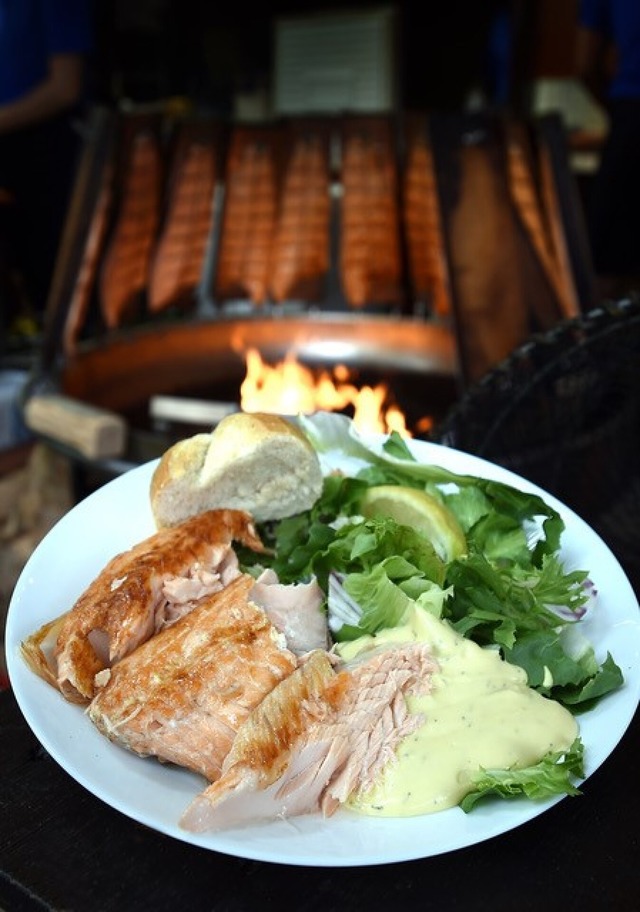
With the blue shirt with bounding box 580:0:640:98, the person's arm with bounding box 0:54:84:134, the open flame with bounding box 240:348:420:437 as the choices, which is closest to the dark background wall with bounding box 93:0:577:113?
the person's arm with bounding box 0:54:84:134

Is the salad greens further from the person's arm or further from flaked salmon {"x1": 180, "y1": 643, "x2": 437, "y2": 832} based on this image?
the person's arm

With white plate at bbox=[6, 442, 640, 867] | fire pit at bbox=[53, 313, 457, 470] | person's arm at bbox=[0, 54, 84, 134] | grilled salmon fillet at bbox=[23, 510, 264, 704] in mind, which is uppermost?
person's arm at bbox=[0, 54, 84, 134]

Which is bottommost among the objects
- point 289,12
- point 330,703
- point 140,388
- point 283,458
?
point 140,388

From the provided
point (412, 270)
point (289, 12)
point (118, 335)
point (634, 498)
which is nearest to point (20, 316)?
point (118, 335)

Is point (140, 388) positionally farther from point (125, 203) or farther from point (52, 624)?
point (52, 624)

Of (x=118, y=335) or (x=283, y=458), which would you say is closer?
(x=283, y=458)

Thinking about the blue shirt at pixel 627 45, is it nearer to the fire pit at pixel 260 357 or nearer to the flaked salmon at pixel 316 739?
the fire pit at pixel 260 357

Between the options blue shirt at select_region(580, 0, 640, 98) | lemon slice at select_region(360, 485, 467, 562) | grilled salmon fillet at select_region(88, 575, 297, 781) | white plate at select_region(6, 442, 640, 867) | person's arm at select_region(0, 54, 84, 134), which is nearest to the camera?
white plate at select_region(6, 442, 640, 867)
